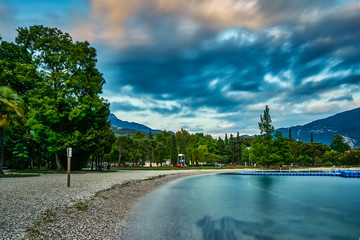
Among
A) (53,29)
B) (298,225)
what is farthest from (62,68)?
(298,225)

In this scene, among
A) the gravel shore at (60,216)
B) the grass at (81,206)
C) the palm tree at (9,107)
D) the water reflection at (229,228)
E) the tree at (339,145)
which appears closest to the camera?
the palm tree at (9,107)

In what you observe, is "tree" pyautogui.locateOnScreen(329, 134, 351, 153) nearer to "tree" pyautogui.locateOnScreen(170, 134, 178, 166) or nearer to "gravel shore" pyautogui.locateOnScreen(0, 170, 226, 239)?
"tree" pyautogui.locateOnScreen(170, 134, 178, 166)

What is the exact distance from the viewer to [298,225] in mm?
12453

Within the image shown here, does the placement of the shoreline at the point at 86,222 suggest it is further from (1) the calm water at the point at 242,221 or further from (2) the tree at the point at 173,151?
(2) the tree at the point at 173,151

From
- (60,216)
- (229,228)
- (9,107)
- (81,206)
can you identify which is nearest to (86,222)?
(60,216)

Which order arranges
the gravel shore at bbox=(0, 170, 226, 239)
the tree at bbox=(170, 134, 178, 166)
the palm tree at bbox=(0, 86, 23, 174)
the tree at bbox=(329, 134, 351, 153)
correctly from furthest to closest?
1. the tree at bbox=(329, 134, 351, 153)
2. the tree at bbox=(170, 134, 178, 166)
3. the gravel shore at bbox=(0, 170, 226, 239)
4. the palm tree at bbox=(0, 86, 23, 174)

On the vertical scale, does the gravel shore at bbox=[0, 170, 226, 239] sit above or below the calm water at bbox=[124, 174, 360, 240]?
above

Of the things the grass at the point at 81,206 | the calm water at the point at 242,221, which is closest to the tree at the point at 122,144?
the calm water at the point at 242,221

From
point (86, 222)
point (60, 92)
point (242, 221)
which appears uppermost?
point (60, 92)

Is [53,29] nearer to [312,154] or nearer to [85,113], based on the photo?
[85,113]

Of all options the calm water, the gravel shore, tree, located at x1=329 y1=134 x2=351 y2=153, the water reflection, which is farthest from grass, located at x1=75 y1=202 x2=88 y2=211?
tree, located at x1=329 y1=134 x2=351 y2=153

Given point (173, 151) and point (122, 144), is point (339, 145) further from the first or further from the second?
point (122, 144)

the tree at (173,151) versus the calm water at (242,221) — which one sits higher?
the tree at (173,151)

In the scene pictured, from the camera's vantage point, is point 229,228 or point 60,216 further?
point 229,228
